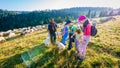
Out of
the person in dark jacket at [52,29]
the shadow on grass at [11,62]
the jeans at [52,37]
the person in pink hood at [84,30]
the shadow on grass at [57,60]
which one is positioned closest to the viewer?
the person in pink hood at [84,30]

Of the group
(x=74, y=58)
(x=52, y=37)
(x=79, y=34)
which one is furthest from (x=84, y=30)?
(x=52, y=37)

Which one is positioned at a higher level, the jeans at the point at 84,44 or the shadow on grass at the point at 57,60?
the jeans at the point at 84,44

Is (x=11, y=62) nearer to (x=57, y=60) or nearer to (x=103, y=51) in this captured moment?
(x=57, y=60)

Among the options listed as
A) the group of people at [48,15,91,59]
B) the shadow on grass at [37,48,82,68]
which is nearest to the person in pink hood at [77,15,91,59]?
the group of people at [48,15,91,59]

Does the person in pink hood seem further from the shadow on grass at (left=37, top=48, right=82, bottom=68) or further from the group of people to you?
the shadow on grass at (left=37, top=48, right=82, bottom=68)

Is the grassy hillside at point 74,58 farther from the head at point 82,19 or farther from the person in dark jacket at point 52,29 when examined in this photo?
the head at point 82,19

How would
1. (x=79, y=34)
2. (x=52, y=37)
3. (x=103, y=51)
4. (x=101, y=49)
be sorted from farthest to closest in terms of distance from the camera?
(x=52, y=37)
(x=101, y=49)
(x=103, y=51)
(x=79, y=34)

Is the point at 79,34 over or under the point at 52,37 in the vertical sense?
over

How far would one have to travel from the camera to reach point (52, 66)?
15.8 m

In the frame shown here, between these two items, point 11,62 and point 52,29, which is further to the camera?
point 52,29

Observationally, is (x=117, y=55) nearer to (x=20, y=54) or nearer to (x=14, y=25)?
(x=20, y=54)

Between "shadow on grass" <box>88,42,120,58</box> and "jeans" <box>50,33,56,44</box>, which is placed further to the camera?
"jeans" <box>50,33,56,44</box>

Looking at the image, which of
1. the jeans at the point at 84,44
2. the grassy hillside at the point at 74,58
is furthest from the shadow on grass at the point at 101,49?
the jeans at the point at 84,44

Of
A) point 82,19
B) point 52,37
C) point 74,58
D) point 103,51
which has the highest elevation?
point 82,19
